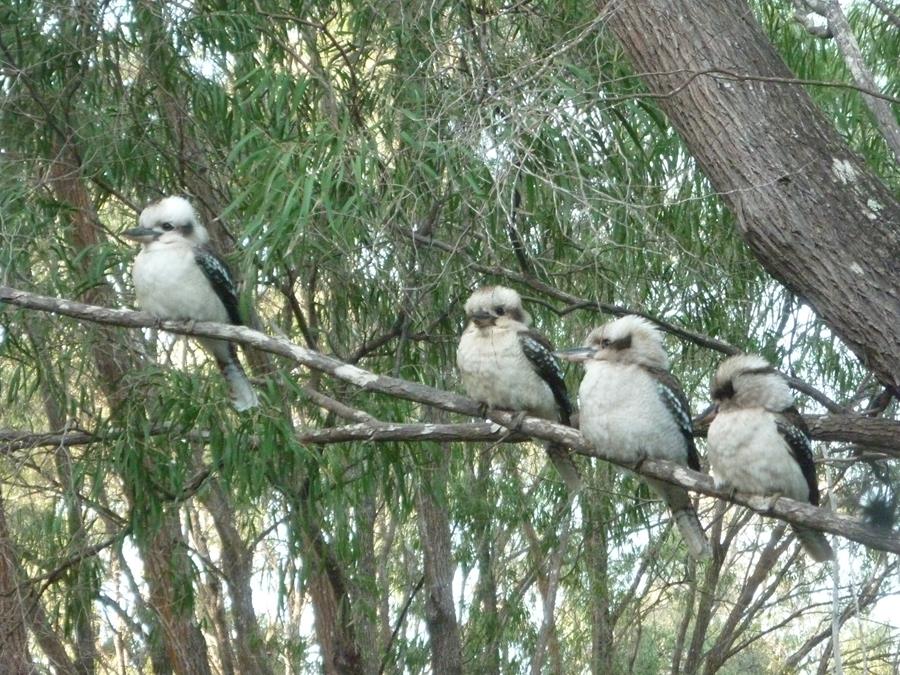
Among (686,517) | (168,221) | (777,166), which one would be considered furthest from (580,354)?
(168,221)

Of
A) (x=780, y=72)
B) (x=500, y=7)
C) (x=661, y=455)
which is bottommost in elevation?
(x=661, y=455)

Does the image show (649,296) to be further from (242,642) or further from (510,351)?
(242,642)

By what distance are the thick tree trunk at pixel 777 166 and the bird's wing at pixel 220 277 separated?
1.51 meters

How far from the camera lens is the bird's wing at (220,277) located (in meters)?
4.30

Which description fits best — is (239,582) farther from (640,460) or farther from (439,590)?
(640,460)

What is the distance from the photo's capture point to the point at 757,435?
336cm

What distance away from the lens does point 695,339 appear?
398 centimetres

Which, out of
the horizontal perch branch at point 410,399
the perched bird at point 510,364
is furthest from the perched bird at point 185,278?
the perched bird at point 510,364

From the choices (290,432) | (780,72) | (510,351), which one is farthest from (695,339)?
(290,432)

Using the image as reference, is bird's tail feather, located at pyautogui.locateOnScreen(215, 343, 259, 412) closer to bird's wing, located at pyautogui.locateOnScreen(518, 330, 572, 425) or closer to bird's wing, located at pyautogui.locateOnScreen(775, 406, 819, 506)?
bird's wing, located at pyautogui.locateOnScreen(518, 330, 572, 425)

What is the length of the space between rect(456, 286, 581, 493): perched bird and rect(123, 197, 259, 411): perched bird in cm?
72

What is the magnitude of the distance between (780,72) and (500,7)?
1570 mm

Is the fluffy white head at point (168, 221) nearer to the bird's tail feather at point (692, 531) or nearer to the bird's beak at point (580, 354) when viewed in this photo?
the bird's beak at point (580, 354)

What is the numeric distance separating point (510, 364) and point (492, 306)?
20cm
